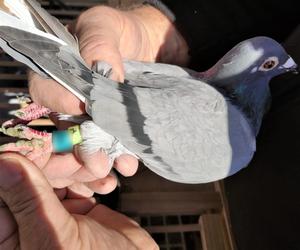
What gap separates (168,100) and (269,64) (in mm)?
344

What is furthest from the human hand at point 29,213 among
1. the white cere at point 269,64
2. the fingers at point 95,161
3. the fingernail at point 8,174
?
the white cere at point 269,64

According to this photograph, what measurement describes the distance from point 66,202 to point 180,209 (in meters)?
0.62

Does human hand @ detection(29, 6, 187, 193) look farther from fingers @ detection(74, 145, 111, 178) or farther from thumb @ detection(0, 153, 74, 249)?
thumb @ detection(0, 153, 74, 249)

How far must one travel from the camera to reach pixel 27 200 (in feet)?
2.67

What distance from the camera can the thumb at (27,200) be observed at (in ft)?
2.62

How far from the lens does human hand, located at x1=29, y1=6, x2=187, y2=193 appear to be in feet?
3.07

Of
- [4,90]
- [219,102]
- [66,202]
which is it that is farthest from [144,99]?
[4,90]

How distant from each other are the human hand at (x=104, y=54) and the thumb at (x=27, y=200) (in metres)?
0.16

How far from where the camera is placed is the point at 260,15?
1.22m

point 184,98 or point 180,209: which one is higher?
point 184,98

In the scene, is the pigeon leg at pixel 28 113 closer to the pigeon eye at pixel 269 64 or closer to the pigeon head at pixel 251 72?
the pigeon head at pixel 251 72

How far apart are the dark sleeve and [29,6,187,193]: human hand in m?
0.08

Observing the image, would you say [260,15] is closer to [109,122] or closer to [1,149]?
[109,122]

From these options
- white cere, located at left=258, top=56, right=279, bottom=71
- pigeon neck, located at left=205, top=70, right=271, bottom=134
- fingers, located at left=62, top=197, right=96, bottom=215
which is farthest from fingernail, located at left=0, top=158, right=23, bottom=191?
white cere, located at left=258, top=56, right=279, bottom=71
